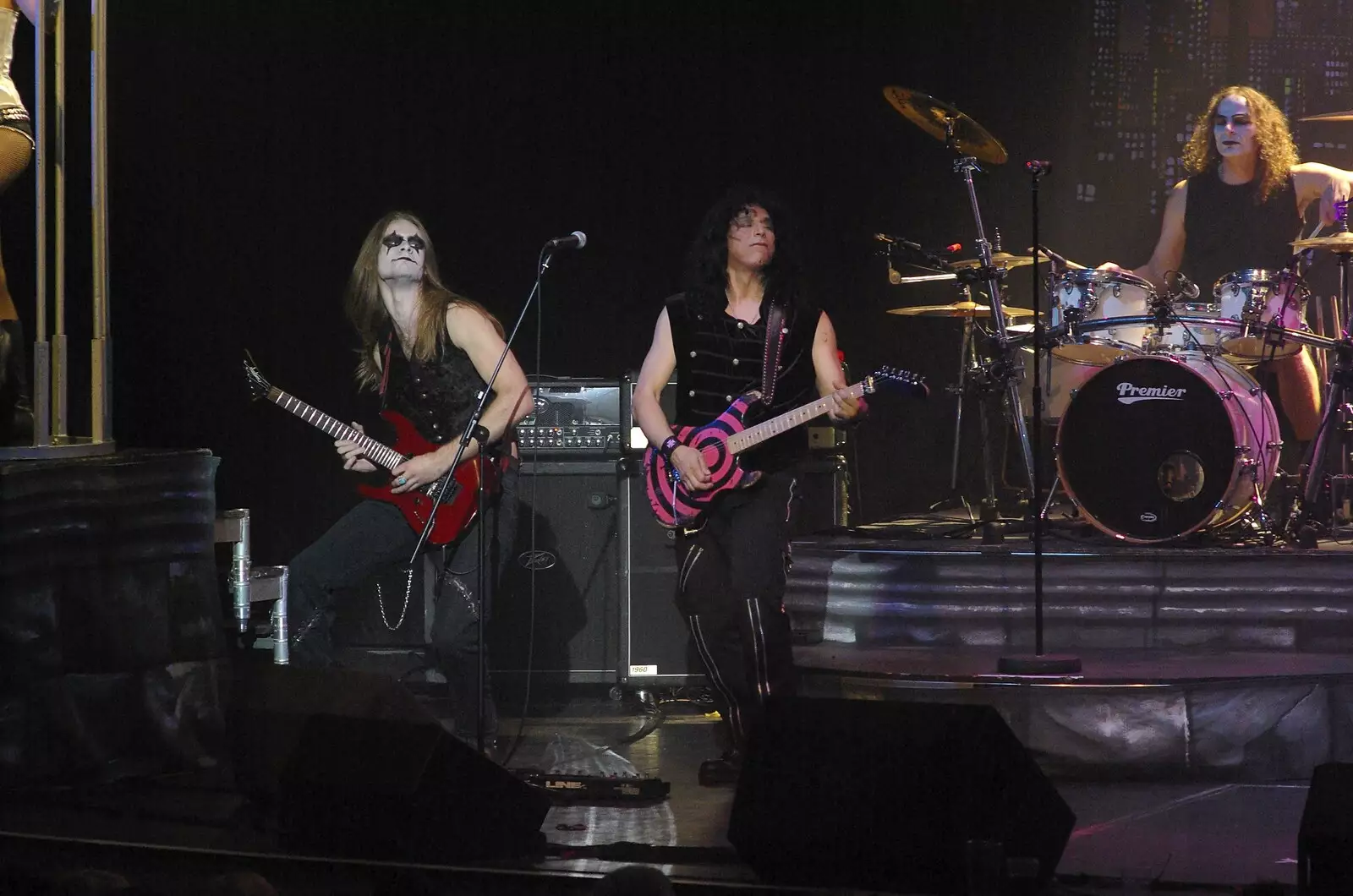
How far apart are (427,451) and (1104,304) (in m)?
3.09

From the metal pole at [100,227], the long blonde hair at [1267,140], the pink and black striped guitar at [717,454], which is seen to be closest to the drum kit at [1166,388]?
the long blonde hair at [1267,140]

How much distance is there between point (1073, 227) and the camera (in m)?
8.15

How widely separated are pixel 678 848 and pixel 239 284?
191 inches

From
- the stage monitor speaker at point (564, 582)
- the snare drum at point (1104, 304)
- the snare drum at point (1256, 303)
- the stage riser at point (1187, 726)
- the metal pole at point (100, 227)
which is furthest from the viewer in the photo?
the stage monitor speaker at point (564, 582)

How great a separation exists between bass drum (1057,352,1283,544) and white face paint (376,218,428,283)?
2.77m

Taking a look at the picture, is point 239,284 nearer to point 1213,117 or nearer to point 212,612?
point 212,612

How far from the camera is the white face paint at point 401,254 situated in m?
5.70

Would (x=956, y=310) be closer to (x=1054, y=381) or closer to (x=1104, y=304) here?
(x=1104, y=304)

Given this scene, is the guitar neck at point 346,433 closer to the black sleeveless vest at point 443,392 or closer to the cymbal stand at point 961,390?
the black sleeveless vest at point 443,392

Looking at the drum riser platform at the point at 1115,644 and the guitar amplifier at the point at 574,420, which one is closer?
the drum riser platform at the point at 1115,644

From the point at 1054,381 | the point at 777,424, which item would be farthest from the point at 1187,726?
the point at 1054,381

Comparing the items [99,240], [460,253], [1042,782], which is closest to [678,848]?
[1042,782]

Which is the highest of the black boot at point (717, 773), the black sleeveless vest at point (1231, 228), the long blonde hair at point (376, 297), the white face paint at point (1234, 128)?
the white face paint at point (1234, 128)

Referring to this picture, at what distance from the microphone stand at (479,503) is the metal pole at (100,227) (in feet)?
3.79
